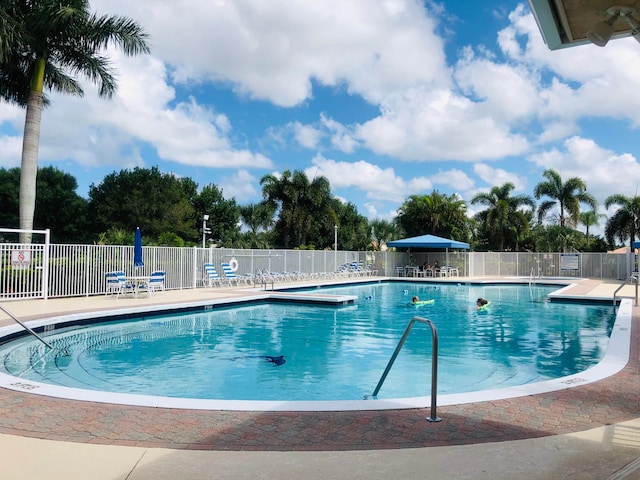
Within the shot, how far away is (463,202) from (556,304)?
60.7 feet

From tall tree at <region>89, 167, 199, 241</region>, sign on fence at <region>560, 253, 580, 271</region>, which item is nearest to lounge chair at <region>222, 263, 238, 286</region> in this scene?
tall tree at <region>89, 167, 199, 241</region>

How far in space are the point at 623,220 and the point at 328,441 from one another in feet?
113

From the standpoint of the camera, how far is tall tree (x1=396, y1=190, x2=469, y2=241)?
34.0m

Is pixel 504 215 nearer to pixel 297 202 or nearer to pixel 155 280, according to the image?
pixel 297 202

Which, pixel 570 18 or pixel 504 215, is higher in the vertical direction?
pixel 504 215

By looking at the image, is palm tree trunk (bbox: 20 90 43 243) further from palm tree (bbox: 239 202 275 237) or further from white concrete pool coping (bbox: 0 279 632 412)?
palm tree (bbox: 239 202 275 237)

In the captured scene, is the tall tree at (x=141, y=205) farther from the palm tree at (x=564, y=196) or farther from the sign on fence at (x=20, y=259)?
the palm tree at (x=564, y=196)

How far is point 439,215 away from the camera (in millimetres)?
33875

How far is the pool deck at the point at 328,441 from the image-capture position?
309cm

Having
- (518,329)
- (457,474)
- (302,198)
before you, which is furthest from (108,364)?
(302,198)

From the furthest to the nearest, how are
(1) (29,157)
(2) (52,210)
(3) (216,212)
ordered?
(3) (216,212)
(2) (52,210)
(1) (29,157)

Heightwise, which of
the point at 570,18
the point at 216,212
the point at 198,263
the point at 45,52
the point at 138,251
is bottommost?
the point at 198,263

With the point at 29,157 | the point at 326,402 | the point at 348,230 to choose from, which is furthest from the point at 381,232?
the point at 326,402

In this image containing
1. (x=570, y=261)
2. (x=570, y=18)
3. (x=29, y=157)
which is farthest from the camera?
(x=570, y=261)
